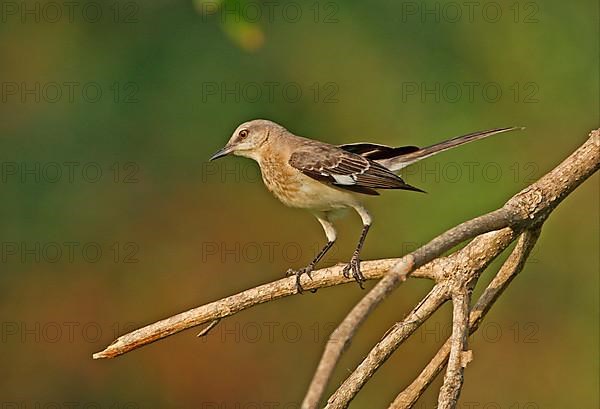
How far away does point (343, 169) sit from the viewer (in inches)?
161

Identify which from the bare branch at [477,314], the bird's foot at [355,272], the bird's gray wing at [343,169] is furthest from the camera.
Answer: the bird's gray wing at [343,169]

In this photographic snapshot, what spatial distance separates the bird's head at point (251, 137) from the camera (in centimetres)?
431

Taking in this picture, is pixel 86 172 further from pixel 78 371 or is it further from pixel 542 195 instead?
pixel 542 195

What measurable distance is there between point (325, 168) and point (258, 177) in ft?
9.70

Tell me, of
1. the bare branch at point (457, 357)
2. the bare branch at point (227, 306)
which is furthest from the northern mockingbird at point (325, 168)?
the bare branch at point (457, 357)

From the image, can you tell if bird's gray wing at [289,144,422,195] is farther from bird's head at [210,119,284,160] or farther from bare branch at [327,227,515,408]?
bare branch at [327,227,515,408]

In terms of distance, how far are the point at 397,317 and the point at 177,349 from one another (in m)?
1.41

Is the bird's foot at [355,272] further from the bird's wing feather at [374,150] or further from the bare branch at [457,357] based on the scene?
the bird's wing feather at [374,150]

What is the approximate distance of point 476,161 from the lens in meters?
6.34

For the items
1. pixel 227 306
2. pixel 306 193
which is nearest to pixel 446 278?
pixel 227 306

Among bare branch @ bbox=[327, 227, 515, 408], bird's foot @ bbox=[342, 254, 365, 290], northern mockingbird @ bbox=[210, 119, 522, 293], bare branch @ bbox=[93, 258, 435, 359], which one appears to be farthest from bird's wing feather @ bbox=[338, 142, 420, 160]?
bare branch @ bbox=[327, 227, 515, 408]

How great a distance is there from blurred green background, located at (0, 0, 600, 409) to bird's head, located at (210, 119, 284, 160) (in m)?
2.01

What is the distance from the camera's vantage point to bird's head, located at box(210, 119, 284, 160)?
14.1 ft

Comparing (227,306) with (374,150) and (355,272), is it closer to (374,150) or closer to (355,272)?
(355,272)
